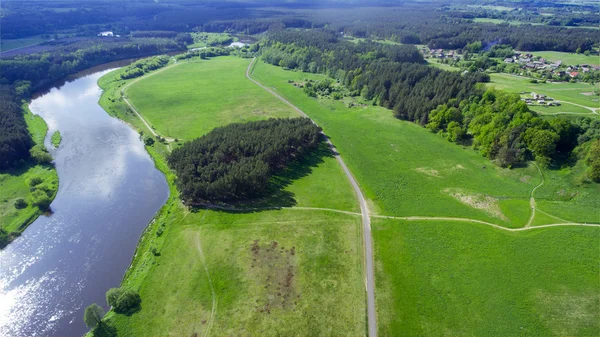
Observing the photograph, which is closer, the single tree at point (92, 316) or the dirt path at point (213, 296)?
the single tree at point (92, 316)

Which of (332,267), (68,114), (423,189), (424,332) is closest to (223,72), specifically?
(68,114)

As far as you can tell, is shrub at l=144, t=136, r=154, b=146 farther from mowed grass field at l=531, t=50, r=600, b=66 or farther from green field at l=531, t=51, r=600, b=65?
mowed grass field at l=531, t=50, r=600, b=66

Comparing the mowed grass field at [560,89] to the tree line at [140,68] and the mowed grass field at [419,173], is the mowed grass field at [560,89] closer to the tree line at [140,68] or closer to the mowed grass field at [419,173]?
the mowed grass field at [419,173]

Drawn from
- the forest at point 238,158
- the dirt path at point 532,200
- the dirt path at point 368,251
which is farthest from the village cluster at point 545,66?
the forest at point 238,158

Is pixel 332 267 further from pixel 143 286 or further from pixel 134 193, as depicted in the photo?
pixel 134 193

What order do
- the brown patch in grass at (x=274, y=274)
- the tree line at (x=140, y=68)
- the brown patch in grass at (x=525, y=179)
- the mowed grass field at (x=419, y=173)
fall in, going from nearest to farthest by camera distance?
the brown patch in grass at (x=274, y=274), the mowed grass field at (x=419, y=173), the brown patch in grass at (x=525, y=179), the tree line at (x=140, y=68)

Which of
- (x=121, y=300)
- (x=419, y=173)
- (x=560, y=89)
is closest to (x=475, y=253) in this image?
(x=419, y=173)
